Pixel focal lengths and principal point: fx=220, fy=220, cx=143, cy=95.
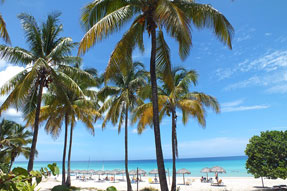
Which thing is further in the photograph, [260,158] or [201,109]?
[260,158]

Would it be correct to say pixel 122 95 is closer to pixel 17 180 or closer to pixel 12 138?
pixel 12 138

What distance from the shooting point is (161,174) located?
726cm

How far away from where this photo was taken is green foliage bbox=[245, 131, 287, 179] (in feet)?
47.3

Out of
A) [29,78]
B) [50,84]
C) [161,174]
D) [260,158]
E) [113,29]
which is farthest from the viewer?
[260,158]

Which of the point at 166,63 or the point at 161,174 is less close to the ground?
the point at 166,63

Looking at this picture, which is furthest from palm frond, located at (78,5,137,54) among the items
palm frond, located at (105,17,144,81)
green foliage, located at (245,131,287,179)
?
green foliage, located at (245,131,287,179)

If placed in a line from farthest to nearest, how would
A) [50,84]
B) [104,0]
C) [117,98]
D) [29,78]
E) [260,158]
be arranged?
[117,98], [260,158], [50,84], [29,78], [104,0]

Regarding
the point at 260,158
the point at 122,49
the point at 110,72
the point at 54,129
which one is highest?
the point at 122,49

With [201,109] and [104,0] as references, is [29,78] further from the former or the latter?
[201,109]

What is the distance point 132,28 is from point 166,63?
1.91m


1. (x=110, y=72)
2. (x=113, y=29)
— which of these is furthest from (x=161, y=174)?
(x=113, y=29)

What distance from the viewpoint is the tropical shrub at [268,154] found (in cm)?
1443

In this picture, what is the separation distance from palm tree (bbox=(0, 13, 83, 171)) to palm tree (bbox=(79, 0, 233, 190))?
3.87m

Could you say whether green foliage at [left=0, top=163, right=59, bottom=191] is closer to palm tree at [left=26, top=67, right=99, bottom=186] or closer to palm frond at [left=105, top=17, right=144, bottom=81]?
palm frond at [left=105, top=17, right=144, bottom=81]
